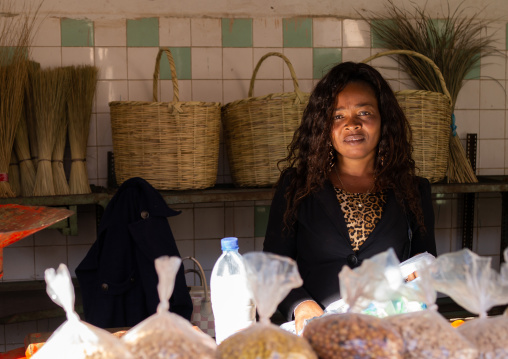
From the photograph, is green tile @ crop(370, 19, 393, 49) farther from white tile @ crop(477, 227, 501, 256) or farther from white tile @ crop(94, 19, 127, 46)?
white tile @ crop(94, 19, 127, 46)

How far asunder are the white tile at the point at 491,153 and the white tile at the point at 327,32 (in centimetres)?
98

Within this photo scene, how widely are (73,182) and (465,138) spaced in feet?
6.76

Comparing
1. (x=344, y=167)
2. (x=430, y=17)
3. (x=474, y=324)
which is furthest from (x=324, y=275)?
(x=430, y=17)

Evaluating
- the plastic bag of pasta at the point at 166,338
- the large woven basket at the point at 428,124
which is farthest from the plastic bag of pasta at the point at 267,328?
the large woven basket at the point at 428,124

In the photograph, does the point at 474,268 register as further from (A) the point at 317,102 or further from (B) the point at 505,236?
(B) the point at 505,236

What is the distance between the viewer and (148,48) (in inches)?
113

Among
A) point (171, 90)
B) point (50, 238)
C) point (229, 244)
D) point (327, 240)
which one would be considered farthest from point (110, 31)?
point (229, 244)

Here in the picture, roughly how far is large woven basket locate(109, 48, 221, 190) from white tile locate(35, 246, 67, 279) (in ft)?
1.99

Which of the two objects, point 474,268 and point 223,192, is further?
point 223,192

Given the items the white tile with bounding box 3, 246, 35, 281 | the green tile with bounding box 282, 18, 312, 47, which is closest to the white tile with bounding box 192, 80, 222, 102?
the green tile with bounding box 282, 18, 312, 47

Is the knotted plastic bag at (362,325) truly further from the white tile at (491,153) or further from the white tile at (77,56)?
the white tile at (491,153)

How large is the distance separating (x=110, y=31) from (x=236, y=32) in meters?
0.62

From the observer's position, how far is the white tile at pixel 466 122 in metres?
3.15

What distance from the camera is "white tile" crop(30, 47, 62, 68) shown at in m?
2.79
